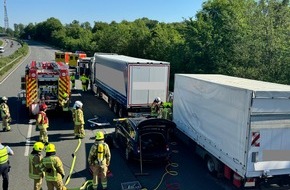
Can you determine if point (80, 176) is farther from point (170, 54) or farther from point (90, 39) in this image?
point (90, 39)

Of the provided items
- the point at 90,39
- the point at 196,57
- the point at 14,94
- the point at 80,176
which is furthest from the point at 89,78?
the point at 90,39

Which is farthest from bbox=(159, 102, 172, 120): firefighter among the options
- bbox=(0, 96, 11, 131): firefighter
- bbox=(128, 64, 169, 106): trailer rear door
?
bbox=(0, 96, 11, 131): firefighter

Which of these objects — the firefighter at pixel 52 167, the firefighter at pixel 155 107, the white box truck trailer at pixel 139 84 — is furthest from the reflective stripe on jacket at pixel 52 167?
the white box truck trailer at pixel 139 84

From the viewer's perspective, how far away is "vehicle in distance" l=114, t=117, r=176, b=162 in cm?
1055

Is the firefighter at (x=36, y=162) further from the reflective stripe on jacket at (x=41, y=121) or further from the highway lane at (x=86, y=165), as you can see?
the reflective stripe on jacket at (x=41, y=121)

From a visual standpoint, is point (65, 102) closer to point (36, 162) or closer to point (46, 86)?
point (46, 86)

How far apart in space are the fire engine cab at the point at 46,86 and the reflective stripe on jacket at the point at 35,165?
8.71 meters

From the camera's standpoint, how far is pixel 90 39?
79.0 metres

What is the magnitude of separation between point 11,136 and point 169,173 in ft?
25.2

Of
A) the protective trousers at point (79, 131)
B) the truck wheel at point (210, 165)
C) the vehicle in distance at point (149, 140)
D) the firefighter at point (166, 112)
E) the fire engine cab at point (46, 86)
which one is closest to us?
the truck wheel at point (210, 165)

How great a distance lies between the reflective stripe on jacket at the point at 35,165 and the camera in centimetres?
797

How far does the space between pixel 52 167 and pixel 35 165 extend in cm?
62

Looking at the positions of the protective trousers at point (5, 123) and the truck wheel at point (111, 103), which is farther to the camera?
the truck wheel at point (111, 103)

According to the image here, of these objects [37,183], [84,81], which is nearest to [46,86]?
[84,81]
